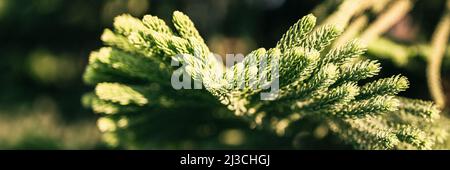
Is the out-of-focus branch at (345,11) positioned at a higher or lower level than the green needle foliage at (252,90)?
higher

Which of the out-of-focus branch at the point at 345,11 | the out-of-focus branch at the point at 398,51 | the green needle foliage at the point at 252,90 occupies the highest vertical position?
the out-of-focus branch at the point at 345,11

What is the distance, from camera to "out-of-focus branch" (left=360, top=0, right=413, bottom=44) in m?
0.75

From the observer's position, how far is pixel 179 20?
0.53 m

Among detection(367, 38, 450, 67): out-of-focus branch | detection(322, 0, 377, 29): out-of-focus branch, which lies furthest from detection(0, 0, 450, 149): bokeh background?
detection(322, 0, 377, 29): out-of-focus branch

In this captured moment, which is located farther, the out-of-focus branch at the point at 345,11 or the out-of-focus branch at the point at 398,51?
the out-of-focus branch at the point at 398,51

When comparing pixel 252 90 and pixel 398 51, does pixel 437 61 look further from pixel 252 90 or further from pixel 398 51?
pixel 252 90

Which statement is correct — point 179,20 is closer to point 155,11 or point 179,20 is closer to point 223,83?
point 223,83

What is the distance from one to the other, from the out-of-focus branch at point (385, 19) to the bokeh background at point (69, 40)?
15 cm

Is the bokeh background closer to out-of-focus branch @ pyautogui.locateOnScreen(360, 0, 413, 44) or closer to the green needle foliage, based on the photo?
out-of-focus branch @ pyautogui.locateOnScreen(360, 0, 413, 44)

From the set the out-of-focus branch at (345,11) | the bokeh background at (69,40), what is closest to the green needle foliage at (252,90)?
the out-of-focus branch at (345,11)

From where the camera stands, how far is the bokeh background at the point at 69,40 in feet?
3.44

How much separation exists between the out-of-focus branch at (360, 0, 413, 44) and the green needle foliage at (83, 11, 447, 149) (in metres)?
0.16

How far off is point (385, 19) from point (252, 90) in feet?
1.09

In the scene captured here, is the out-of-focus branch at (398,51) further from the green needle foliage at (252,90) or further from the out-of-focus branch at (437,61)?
the green needle foliage at (252,90)
